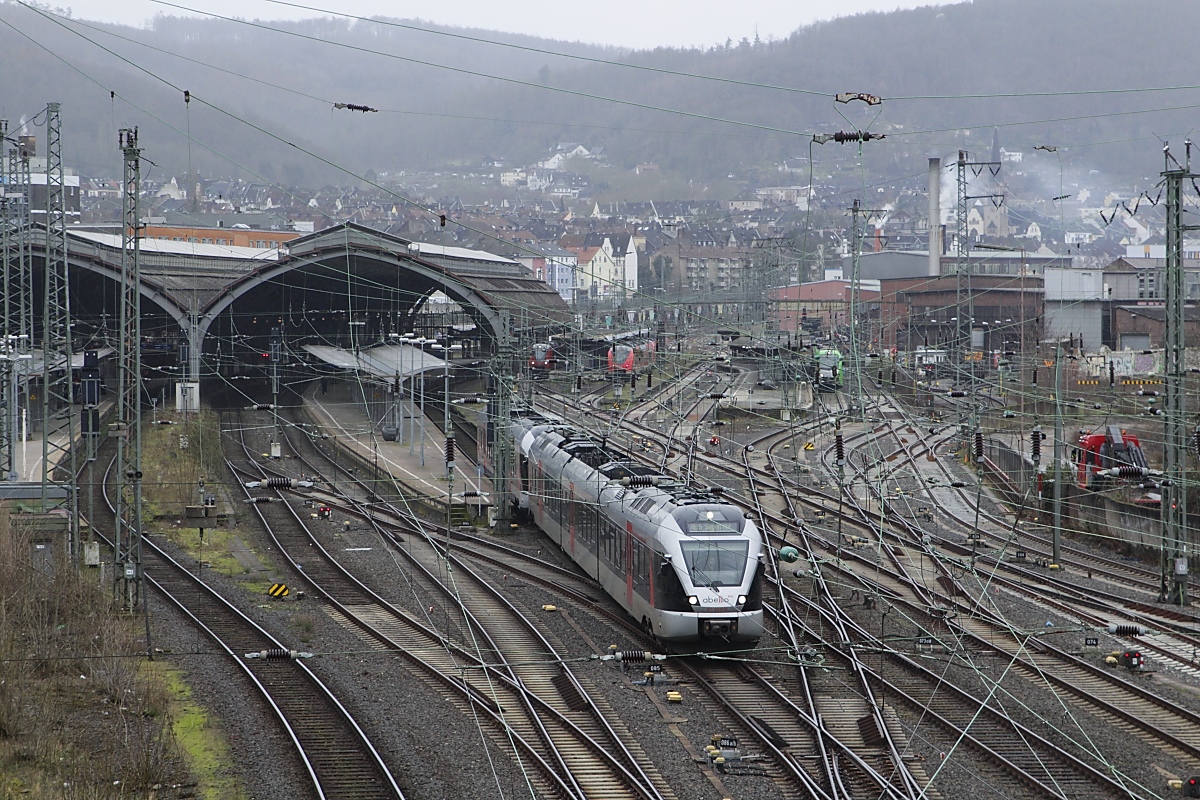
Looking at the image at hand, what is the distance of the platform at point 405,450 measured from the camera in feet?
103

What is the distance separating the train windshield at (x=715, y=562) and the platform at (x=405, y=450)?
334 inches

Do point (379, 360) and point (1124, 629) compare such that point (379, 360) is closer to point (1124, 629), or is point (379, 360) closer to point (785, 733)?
point (785, 733)

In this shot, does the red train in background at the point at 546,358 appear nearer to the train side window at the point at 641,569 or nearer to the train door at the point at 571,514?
the train door at the point at 571,514

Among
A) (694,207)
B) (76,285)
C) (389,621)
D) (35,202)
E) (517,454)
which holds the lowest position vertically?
(389,621)

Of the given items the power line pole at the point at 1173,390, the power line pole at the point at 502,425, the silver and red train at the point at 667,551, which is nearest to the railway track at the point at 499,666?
the silver and red train at the point at 667,551

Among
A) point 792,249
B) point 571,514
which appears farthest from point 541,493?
point 792,249

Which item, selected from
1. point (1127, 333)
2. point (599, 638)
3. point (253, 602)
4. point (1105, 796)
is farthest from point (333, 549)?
point (1127, 333)

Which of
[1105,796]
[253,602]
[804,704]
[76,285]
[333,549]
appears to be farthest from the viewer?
[76,285]

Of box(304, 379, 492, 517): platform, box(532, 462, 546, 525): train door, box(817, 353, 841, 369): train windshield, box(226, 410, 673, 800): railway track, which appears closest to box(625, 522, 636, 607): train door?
box(226, 410, 673, 800): railway track

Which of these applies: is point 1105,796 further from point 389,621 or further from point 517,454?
point 517,454

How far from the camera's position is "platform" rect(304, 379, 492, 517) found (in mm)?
31406

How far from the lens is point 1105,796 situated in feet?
36.9

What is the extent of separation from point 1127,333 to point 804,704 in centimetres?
4796

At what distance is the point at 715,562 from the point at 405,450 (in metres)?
25.7
